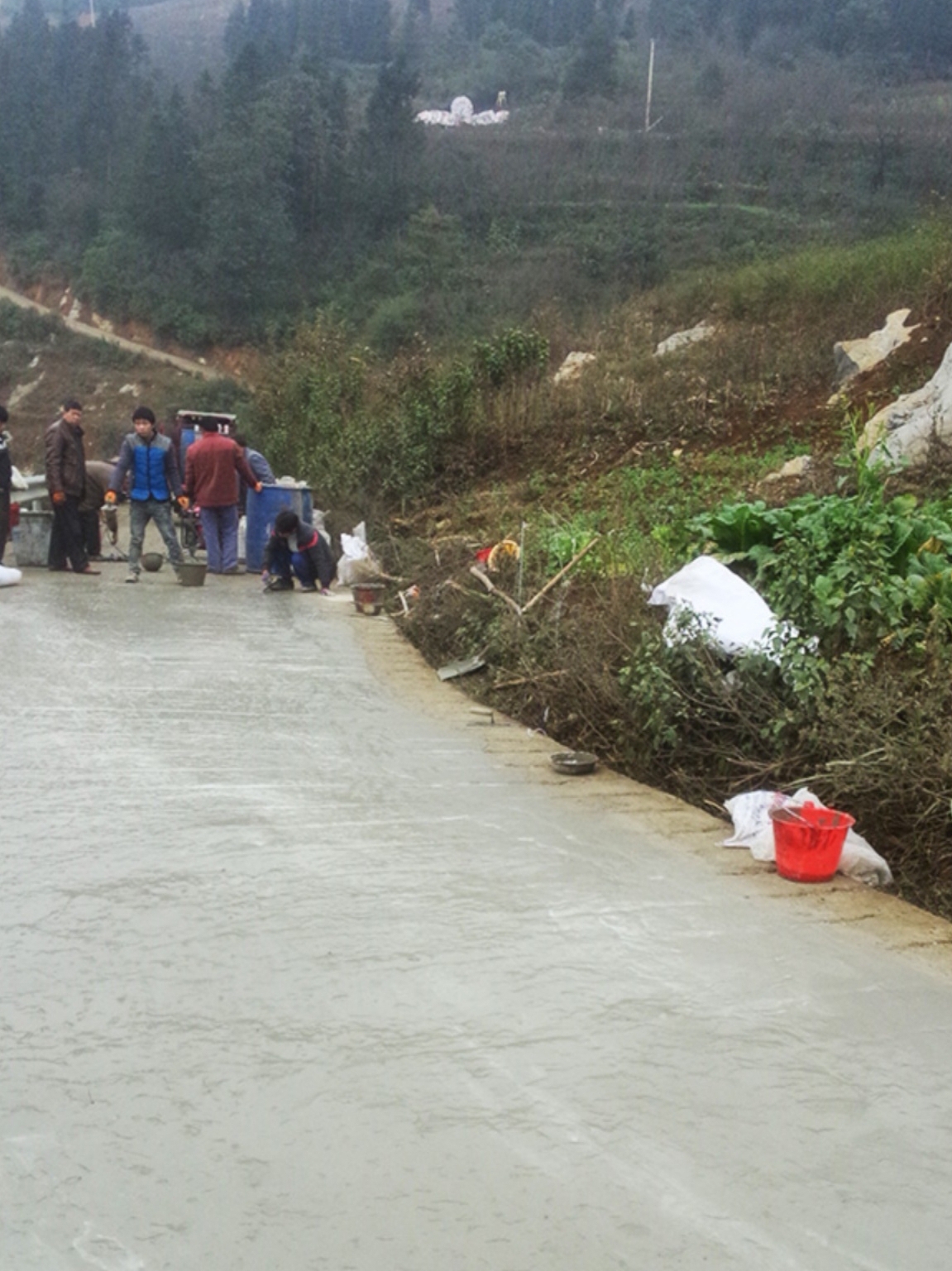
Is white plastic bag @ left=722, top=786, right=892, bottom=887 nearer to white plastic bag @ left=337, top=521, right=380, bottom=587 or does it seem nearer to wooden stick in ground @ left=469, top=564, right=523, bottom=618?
wooden stick in ground @ left=469, top=564, right=523, bottom=618

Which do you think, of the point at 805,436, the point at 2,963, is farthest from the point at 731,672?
the point at 805,436

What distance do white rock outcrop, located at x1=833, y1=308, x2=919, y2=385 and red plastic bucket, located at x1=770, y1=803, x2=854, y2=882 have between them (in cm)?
1084

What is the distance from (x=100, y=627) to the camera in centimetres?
1005

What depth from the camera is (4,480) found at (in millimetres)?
12656

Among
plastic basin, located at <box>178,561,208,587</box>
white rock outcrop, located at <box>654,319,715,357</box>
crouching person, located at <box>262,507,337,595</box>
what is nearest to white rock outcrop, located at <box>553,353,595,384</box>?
white rock outcrop, located at <box>654,319,715,357</box>

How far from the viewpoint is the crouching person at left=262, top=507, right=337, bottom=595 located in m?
12.9

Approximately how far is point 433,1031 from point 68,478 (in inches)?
385

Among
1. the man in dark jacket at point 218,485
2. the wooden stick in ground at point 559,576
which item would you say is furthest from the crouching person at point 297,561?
the wooden stick in ground at point 559,576

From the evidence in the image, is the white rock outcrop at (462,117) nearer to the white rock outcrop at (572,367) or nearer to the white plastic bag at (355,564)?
the white rock outcrop at (572,367)

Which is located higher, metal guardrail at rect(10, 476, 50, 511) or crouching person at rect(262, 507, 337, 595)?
metal guardrail at rect(10, 476, 50, 511)

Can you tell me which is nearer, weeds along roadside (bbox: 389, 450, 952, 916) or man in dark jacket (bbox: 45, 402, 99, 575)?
weeds along roadside (bbox: 389, 450, 952, 916)

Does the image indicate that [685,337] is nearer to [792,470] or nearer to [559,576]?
[792,470]

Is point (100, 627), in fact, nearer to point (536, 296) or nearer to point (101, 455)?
point (101, 455)

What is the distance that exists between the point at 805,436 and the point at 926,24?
6526 centimetres
